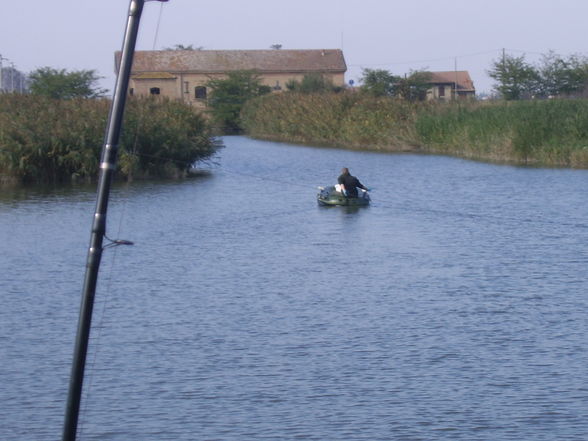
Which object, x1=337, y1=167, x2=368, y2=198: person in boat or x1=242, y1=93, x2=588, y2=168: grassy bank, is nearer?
x1=337, y1=167, x2=368, y2=198: person in boat

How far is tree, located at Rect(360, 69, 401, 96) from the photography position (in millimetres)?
79750

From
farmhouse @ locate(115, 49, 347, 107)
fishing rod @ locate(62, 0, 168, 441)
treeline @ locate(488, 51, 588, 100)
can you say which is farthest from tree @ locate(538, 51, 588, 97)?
fishing rod @ locate(62, 0, 168, 441)

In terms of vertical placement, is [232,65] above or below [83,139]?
Answer: above

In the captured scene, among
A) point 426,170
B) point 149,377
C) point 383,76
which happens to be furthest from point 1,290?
point 383,76

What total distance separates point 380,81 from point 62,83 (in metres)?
35.8

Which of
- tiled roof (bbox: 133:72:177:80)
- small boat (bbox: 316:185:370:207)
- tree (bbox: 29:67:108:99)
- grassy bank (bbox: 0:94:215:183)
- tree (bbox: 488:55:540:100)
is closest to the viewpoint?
small boat (bbox: 316:185:370:207)

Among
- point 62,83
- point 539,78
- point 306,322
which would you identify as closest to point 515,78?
point 539,78

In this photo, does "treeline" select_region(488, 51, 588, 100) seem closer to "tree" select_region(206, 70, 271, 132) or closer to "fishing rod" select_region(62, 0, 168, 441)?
"tree" select_region(206, 70, 271, 132)

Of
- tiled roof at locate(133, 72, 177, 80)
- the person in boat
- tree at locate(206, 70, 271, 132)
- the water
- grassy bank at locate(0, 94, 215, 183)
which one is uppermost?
tiled roof at locate(133, 72, 177, 80)

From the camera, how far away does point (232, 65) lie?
10306cm

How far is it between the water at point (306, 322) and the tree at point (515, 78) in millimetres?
44827

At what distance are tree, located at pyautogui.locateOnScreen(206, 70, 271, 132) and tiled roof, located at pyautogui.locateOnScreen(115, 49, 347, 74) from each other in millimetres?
11868

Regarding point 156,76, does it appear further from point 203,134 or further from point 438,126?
point 203,134

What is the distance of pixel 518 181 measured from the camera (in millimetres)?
34969
